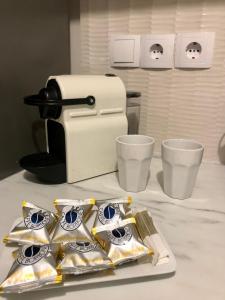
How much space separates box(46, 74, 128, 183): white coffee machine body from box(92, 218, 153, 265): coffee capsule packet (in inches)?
9.7

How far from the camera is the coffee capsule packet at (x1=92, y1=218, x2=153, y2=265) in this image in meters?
0.36

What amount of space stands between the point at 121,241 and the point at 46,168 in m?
0.28

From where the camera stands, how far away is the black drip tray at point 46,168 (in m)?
0.60

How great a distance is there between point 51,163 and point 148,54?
0.39 metres

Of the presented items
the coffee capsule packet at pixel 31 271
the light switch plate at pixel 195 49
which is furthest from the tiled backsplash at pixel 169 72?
the coffee capsule packet at pixel 31 271

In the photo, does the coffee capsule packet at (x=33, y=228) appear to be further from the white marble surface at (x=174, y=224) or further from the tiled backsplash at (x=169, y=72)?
the tiled backsplash at (x=169, y=72)

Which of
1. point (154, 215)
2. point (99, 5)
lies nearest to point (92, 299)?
point (154, 215)

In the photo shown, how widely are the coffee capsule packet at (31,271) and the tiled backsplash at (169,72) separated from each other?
53 centimetres

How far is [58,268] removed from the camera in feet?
1.11

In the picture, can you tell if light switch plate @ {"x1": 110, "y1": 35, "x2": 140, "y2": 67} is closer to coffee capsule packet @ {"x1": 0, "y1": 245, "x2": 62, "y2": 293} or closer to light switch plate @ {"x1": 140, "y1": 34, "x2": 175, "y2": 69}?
light switch plate @ {"x1": 140, "y1": 34, "x2": 175, "y2": 69}

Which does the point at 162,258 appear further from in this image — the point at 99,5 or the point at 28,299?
the point at 99,5

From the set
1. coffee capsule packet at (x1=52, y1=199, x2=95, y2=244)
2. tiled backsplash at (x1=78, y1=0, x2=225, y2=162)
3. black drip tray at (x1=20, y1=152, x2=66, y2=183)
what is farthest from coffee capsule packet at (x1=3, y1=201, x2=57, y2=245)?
tiled backsplash at (x1=78, y1=0, x2=225, y2=162)

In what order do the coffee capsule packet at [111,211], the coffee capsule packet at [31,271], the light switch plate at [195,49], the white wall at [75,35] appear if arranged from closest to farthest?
the coffee capsule packet at [31,271] < the coffee capsule packet at [111,211] < the light switch plate at [195,49] < the white wall at [75,35]

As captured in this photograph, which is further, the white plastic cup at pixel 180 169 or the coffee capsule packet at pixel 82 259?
the white plastic cup at pixel 180 169
